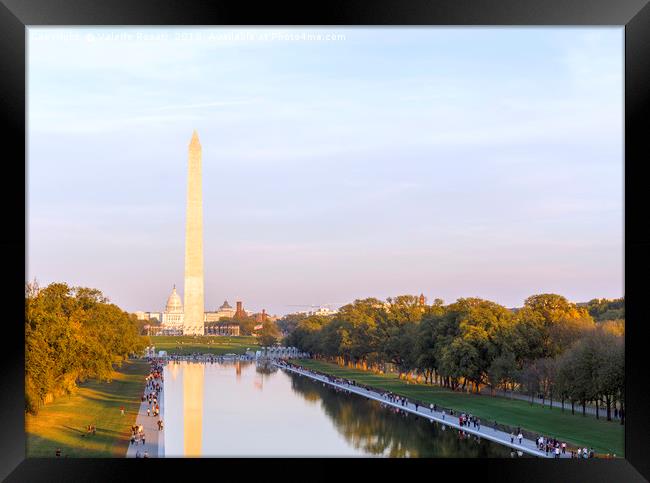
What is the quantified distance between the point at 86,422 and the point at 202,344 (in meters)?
53.8

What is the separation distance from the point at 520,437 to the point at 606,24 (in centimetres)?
1351

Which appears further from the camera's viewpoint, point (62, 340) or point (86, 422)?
point (62, 340)

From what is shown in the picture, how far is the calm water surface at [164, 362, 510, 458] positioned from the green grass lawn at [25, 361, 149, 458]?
1.39 metres

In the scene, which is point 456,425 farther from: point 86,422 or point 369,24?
point 369,24

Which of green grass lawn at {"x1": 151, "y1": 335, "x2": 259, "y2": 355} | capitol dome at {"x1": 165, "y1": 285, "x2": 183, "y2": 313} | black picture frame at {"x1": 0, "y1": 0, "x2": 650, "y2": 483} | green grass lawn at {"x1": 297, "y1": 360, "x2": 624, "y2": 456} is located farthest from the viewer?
capitol dome at {"x1": 165, "y1": 285, "x2": 183, "y2": 313}

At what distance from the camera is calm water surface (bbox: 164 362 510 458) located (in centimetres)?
2189

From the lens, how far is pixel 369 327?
172ft

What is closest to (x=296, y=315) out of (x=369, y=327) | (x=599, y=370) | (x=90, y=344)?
(x=369, y=327)

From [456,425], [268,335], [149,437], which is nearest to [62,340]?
[149,437]

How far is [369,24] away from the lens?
37.8 feet

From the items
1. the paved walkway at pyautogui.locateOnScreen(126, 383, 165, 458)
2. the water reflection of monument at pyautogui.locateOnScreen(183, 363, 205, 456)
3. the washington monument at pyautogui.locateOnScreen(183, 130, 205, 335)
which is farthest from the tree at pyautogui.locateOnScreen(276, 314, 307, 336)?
the paved walkway at pyautogui.locateOnScreen(126, 383, 165, 458)

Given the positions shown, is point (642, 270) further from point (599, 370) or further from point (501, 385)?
point (501, 385)

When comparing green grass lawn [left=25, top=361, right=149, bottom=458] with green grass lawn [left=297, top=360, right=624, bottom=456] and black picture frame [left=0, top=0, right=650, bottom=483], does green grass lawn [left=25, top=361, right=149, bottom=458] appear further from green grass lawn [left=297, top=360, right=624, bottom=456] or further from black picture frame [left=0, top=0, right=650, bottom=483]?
green grass lawn [left=297, top=360, right=624, bottom=456]

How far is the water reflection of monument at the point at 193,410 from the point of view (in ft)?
73.6
